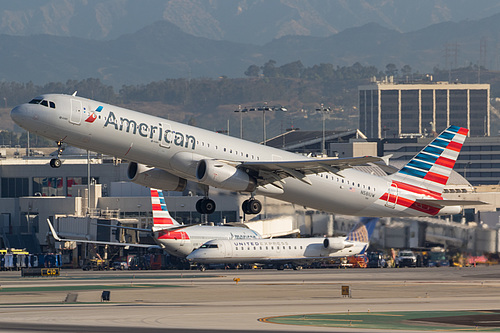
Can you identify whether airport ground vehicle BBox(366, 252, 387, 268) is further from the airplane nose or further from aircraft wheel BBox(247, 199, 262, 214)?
the airplane nose

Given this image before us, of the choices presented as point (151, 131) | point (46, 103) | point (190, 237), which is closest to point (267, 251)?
point (190, 237)

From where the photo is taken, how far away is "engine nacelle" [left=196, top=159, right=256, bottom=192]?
217 ft

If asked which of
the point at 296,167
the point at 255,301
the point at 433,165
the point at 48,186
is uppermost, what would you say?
the point at 433,165

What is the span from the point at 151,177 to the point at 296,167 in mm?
10802

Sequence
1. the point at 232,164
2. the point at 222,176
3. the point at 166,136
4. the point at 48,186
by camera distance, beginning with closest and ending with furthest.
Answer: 1. the point at 166,136
2. the point at 222,176
3. the point at 232,164
4. the point at 48,186

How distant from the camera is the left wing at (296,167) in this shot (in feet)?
220

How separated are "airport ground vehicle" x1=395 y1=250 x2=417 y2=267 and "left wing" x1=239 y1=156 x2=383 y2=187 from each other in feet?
145

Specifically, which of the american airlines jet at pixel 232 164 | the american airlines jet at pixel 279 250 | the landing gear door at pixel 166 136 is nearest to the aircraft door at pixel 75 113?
the american airlines jet at pixel 232 164

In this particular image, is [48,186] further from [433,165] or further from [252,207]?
[252,207]

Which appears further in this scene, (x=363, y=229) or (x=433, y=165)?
(x=363, y=229)

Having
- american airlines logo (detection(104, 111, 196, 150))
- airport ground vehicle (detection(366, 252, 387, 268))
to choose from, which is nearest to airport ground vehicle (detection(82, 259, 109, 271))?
airport ground vehicle (detection(366, 252, 387, 268))

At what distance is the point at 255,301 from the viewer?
72.9m

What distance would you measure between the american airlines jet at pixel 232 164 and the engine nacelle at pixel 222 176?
7 cm

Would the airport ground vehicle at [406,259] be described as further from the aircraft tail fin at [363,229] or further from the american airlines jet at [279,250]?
the aircraft tail fin at [363,229]
